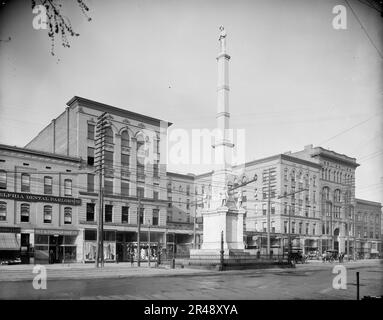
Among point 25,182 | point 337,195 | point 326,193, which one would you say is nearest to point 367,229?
point 337,195

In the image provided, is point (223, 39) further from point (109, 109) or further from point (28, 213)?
point (28, 213)

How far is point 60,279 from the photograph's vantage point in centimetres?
1941

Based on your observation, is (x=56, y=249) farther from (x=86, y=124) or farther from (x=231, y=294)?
(x=231, y=294)

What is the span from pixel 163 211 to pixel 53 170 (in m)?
16.1

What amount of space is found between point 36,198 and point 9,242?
493cm

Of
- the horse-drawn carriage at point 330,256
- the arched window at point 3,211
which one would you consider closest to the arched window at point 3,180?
the arched window at point 3,211

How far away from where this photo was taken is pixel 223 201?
31281 millimetres

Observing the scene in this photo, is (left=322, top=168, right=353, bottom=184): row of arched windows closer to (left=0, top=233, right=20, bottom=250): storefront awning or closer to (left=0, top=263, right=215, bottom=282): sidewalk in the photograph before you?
(left=0, top=263, right=215, bottom=282): sidewalk

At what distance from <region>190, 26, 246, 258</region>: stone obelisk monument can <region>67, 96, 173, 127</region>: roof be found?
17.9 meters

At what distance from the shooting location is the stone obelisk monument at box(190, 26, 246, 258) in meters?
31.1

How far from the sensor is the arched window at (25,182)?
126ft

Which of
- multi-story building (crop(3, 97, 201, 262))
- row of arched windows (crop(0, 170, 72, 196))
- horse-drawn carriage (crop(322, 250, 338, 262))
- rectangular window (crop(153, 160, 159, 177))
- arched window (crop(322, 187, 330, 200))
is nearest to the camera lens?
row of arched windows (crop(0, 170, 72, 196))

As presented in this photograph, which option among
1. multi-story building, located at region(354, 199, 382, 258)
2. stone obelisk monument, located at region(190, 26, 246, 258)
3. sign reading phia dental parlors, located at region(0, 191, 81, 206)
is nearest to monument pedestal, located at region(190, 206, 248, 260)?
stone obelisk monument, located at region(190, 26, 246, 258)
